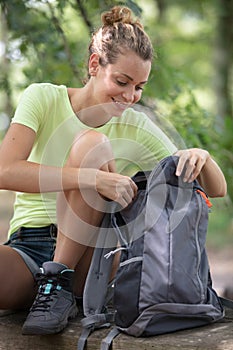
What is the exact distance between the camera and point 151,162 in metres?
2.43

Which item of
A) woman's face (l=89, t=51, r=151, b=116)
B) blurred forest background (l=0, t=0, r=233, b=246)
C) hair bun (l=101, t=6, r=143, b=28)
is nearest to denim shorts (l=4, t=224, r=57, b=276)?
woman's face (l=89, t=51, r=151, b=116)

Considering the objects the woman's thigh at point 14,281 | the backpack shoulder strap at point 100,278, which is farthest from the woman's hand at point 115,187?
the woman's thigh at point 14,281

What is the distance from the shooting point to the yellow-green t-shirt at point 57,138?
2252 millimetres

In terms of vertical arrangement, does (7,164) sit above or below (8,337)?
above

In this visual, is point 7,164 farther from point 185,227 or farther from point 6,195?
point 6,195

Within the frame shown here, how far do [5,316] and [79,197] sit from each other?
54 cm

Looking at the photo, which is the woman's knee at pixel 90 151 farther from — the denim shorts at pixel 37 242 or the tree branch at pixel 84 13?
the tree branch at pixel 84 13

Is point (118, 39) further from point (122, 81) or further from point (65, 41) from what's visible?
point (65, 41)

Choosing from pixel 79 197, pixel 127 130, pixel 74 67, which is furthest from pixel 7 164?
pixel 74 67

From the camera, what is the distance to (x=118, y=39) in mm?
2232

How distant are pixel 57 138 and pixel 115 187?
0.43 meters

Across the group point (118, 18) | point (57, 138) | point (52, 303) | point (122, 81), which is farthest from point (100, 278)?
point (118, 18)

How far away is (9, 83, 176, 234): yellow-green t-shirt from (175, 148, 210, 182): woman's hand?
0.35 m

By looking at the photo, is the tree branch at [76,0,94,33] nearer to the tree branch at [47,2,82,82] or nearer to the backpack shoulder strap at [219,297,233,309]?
the tree branch at [47,2,82,82]
